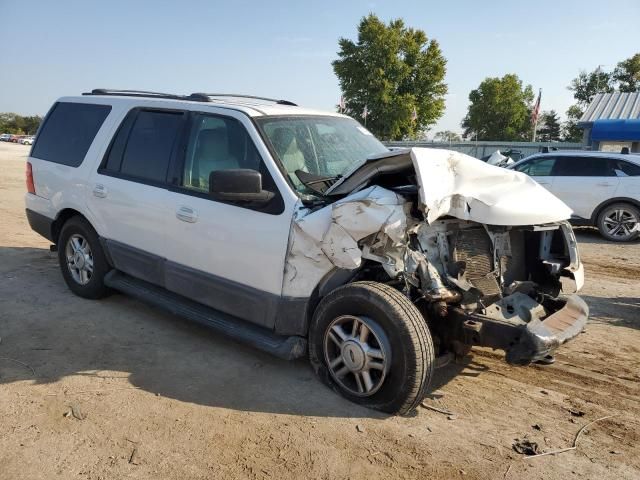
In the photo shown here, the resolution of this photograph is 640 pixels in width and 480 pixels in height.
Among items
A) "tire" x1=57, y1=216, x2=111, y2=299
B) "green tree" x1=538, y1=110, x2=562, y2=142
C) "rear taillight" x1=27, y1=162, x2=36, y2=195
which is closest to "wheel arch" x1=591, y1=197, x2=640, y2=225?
"tire" x1=57, y1=216, x2=111, y2=299

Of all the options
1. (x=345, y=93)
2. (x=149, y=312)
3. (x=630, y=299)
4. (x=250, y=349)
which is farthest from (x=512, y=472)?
(x=345, y=93)

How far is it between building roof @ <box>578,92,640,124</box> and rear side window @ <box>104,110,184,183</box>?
82.5ft

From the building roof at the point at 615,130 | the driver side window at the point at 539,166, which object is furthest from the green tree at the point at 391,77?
the driver side window at the point at 539,166

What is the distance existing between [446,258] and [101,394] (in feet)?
8.34

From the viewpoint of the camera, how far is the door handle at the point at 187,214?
Result: 4100 millimetres

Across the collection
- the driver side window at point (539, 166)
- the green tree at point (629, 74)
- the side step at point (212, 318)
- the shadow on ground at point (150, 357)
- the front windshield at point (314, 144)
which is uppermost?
the green tree at point (629, 74)

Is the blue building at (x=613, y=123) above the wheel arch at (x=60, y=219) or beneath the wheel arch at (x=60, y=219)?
above

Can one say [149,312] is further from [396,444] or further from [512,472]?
[512,472]

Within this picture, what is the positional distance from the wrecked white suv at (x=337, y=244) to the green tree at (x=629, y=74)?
5828 cm

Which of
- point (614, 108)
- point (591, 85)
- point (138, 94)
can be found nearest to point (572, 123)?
point (591, 85)

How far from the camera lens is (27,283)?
233 inches

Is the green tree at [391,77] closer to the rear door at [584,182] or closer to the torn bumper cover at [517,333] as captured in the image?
the rear door at [584,182]

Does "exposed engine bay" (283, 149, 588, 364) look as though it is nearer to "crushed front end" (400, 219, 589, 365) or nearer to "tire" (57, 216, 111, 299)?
"crushed front end" (400, 219, 589, 365)

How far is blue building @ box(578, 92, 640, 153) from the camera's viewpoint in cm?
2352
